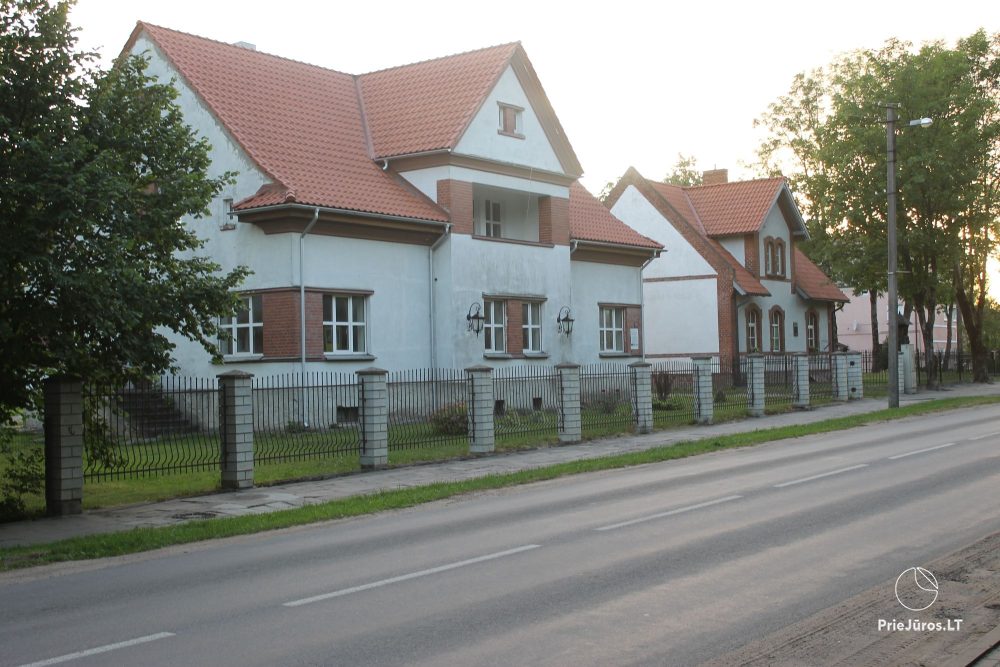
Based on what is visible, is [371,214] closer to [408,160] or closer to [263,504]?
[408,160]

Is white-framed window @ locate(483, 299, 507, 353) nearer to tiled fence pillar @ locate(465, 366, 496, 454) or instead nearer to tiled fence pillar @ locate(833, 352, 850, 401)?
tiled fence pillar @ locate(465, 366, 496, 454)

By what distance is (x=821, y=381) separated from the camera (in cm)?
4144

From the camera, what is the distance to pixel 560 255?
34.9 metres

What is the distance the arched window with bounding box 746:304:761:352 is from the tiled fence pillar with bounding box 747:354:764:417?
16446 millimetres

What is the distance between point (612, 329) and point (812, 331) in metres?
19.7

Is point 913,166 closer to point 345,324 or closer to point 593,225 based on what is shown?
point 593,225

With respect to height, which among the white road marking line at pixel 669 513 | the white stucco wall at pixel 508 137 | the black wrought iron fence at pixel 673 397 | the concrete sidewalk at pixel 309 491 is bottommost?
the concrete sidewalk at pixel 309 491

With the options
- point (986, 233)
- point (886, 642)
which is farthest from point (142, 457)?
point (986, 233)

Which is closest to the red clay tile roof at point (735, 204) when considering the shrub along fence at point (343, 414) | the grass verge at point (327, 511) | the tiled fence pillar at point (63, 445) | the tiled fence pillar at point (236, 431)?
the shrub along fence at point (343, 414)

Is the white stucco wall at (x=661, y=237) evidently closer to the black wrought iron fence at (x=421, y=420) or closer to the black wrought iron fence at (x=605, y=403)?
the black wrought iron fence at (x=605, y=403)

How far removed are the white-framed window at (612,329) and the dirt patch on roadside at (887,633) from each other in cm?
2975

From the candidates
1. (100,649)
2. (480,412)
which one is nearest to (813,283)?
(480,412)

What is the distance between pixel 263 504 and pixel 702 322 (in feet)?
109

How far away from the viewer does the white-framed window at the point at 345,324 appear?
93.1 feet
